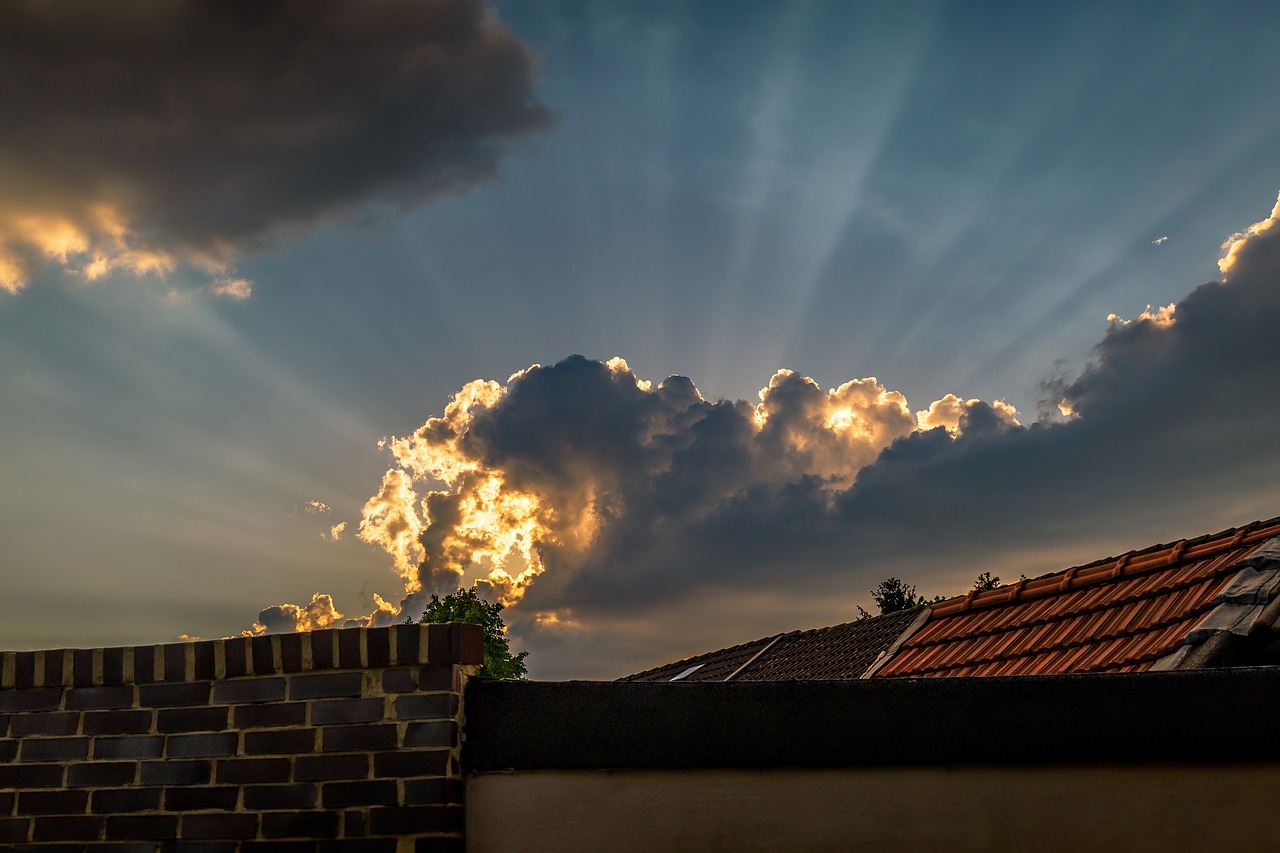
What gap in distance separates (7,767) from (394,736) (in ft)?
6.24

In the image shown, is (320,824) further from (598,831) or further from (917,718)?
(917,718)

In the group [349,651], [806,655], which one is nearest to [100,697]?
[349,651]

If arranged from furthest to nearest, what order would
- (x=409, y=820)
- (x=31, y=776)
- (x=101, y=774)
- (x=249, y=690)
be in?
(x=31, y=776) < (x=101, y=774) < (x=249, y=690) < (x=409, y=820)

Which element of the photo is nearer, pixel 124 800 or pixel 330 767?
pixel 330 767

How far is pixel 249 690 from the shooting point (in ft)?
15.1

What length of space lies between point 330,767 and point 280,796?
0.25m

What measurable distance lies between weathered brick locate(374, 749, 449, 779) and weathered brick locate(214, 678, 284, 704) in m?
0.55

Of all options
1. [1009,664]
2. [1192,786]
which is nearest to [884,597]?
[1009,664]

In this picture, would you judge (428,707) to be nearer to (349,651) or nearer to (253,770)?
(349,651)

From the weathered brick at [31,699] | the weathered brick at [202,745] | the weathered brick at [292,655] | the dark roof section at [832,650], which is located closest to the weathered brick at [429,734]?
the weathered brick at [292,655]

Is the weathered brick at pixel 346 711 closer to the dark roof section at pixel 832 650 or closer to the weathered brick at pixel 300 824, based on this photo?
the weathered brick at pixel 300 824

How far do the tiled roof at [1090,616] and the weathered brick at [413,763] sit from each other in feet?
16.9

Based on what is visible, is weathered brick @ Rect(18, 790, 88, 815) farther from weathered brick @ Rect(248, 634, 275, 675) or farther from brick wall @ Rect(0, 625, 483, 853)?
weathered brick @ Rect(248, 634, 275, 675)

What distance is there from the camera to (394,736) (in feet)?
14.5
